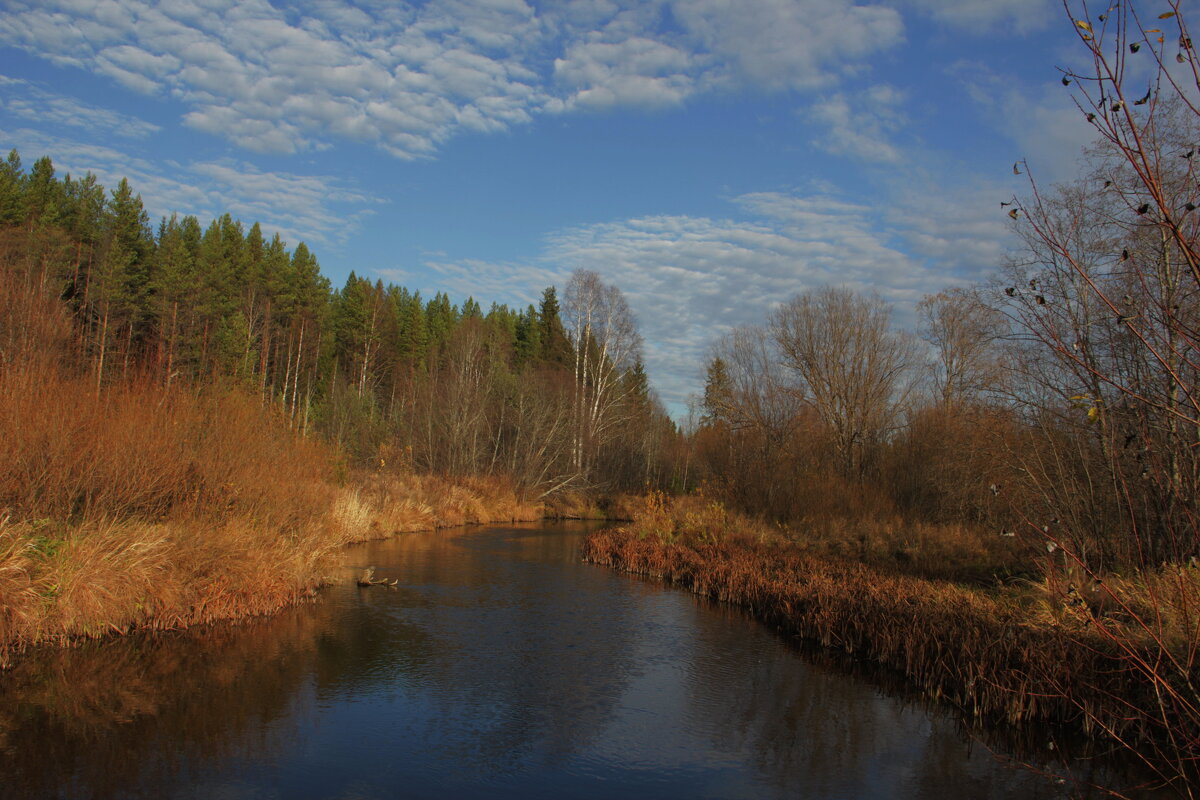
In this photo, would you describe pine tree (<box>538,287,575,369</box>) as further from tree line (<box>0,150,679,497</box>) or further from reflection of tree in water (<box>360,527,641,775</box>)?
reflection of tree in water (<box>360,527,641,775</box>)

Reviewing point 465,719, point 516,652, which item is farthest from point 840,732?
point 516,652

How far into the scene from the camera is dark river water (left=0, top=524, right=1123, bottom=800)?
22.4 ft

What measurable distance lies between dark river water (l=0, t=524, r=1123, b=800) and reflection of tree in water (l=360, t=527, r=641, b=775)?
1.8 inches

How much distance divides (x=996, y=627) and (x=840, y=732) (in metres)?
3.18

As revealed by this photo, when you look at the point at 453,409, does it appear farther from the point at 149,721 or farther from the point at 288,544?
the point at 149,721

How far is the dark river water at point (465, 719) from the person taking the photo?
6.84 meters

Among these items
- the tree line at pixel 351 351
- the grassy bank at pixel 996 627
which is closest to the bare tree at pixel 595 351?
the tree line at pixel 351 351

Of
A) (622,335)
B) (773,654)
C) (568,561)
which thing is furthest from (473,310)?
(773,654)

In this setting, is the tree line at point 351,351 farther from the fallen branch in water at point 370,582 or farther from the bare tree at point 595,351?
the fallen branch in water at point 370,582

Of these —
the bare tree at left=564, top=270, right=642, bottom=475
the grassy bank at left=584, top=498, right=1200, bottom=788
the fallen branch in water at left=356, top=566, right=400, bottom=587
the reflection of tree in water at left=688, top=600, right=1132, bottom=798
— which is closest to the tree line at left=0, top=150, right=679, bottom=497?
the bare tree at left=564, top=270, right=642, bottom=475

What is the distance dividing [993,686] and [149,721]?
9685 millimetres

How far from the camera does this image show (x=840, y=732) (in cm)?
854

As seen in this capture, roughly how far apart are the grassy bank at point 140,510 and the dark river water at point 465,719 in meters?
0.56

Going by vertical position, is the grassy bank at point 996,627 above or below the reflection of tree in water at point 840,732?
above
